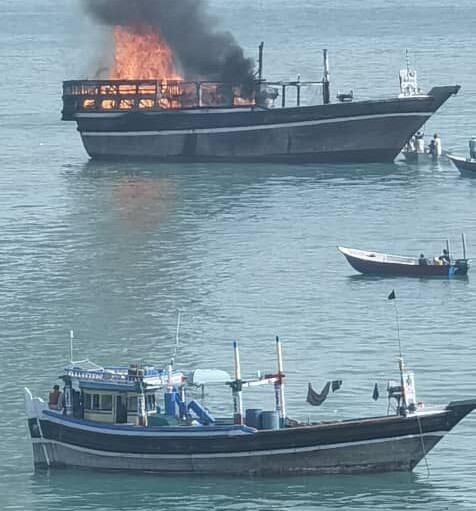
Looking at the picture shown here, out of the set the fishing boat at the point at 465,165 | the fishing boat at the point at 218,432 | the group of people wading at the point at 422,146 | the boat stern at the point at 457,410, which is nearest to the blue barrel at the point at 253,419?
the fishing boat at the point at 218,432

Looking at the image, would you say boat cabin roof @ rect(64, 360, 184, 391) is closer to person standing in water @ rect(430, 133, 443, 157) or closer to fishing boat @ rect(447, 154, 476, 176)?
fishing boat @ rect(447, 154, 476, 176)

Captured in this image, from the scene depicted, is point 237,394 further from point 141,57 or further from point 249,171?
point 141,57

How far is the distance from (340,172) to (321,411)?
235 ft

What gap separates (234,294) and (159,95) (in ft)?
177

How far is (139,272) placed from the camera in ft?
364

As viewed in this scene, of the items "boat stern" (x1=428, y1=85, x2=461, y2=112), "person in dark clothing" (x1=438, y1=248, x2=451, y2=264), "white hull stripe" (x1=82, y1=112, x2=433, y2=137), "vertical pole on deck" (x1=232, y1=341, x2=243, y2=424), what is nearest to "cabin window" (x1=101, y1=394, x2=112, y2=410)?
"vertical pole on deck" (x1=232, y1=341, x2=243, y2=424)

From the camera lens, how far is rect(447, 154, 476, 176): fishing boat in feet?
475

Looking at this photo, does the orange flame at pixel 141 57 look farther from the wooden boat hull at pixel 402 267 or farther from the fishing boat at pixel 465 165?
the wooden boat hull at pixel 402 267

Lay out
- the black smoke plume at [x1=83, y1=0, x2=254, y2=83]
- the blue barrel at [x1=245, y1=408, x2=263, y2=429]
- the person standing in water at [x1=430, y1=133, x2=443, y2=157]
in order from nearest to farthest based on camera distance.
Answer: the blue barrel at [x1=245, y1=408, x2=263, y2=429], the person standing in water at [x1=430, y1=133, x2=443, y2=157], the black smoke plume at [x1=83, y1=0, x2=254, y2=83]

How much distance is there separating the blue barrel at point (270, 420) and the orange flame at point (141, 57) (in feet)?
321

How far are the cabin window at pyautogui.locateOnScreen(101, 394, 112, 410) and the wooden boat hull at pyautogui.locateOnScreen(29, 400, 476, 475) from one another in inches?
28.5

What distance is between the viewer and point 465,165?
145 m

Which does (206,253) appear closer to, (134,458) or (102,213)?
(102,213)

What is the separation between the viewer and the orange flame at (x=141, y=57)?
543 ft
